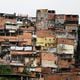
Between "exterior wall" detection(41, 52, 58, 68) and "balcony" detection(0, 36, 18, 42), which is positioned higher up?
"balcony" detection(0, 36, 18, 42)

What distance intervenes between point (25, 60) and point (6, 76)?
4.13 metres

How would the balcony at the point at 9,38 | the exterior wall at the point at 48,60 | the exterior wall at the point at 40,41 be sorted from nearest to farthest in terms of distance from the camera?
the exterior wall at the point at 48,60
the balcony at the point at 9,38
the exterior wall at the point at 40,41

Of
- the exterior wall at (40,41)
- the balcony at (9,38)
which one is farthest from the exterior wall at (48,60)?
the balcony at (9,38)

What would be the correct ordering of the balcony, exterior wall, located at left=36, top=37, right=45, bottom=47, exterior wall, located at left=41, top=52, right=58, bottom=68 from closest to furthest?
exterior wall, located at left=41, top=52, right=58, bottom=68
the balcony
exterior wall, located at left=36, top=37, right=45, bottom=47

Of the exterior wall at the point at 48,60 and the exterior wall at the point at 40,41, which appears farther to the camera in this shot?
the exterior wall at the point at 40,41

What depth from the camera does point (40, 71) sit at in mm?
29922

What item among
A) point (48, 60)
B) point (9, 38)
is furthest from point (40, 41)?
point (48, 60)

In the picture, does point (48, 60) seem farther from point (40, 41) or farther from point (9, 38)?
point (9, 38)

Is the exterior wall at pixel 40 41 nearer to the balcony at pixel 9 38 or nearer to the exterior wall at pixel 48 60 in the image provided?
the balcony at pixel 9 38

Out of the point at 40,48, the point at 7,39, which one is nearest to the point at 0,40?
the point at 7,39

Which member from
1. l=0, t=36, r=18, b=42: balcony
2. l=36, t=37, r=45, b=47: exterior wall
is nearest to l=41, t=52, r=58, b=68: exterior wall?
l=36, t=37, r=45, b=47: exterior wall

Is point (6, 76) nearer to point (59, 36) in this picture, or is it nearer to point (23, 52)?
point (23, 52)

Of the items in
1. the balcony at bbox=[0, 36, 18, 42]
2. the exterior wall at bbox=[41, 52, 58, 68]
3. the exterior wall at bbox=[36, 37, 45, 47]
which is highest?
the balcony at bbox=[0, 36, 18, 42]

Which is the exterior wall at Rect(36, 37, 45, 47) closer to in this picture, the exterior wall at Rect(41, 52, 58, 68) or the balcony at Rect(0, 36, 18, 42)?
the balcony at Rect(0, 36, 18, 42)
